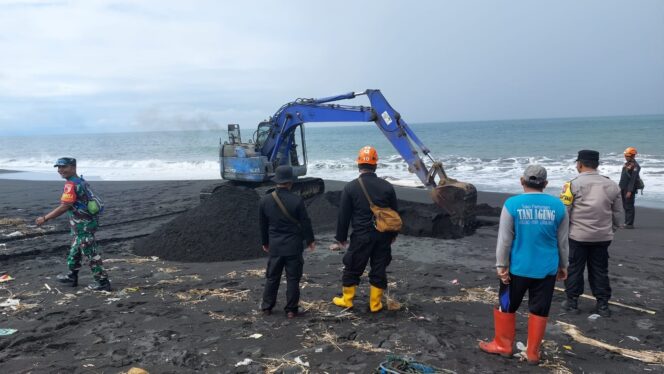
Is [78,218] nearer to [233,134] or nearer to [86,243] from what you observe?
[86,243]

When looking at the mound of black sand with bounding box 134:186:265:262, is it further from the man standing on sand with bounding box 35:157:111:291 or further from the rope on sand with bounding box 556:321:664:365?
the rope on sand with bounding box 556:321:664:365

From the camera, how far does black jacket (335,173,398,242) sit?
211 inches

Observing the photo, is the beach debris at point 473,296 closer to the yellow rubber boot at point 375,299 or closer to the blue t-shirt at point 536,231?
the yellow rubber boot at point 375,299

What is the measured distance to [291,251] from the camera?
5336mm


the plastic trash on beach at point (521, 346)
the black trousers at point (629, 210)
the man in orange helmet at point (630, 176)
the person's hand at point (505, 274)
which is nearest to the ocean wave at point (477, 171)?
the black trousers at point (629, 210)

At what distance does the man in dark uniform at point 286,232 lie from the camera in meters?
5.36

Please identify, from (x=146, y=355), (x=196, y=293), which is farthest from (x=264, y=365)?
(x=196, y=293)

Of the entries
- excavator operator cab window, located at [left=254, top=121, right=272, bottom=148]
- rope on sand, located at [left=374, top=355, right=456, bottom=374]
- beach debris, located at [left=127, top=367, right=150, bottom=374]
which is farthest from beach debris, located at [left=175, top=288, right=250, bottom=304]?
excavator operator cab window, located at [left=254, top=121, right=272, bottom=148]

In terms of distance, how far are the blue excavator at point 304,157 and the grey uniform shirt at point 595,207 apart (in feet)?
15.5

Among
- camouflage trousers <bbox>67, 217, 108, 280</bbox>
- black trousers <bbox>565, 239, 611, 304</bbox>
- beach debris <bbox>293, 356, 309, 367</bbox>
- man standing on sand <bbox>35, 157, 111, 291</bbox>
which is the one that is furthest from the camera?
camouflage trousers <bbox>67, 217, 108, 280</bbox>

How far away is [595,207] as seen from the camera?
5.14m

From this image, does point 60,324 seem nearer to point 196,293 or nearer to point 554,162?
point 196,293

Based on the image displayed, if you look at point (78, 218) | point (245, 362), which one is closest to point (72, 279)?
point (78, 218)

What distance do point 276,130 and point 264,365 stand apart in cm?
971
